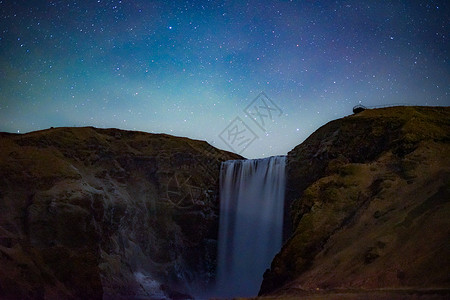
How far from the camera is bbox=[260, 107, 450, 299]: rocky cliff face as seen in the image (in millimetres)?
9633

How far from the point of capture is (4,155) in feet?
100

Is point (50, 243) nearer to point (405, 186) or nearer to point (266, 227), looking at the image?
point (266, 227)

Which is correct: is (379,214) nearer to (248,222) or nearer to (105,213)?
(248,222)

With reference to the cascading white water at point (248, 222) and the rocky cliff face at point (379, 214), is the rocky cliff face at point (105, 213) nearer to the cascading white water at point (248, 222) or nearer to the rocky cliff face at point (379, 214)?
the cascading white water at point (248, 222)

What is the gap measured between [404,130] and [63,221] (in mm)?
26472

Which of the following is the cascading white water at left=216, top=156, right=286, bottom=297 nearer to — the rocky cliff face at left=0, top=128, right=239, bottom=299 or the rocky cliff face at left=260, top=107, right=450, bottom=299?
the rocky cliff face at left=0, top=128, right=239, bottom=299

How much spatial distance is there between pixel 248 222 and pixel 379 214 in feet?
71.8

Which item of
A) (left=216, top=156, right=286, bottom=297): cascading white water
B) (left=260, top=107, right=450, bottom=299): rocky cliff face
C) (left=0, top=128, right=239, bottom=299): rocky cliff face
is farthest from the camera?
(left=216, top=156, right=286, bottom=297): cascading white water

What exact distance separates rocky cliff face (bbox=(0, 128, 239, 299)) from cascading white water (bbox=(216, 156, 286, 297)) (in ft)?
5.64

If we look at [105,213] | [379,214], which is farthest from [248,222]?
[379,214]

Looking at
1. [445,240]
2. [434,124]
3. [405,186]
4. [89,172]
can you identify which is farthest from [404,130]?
[89,172]

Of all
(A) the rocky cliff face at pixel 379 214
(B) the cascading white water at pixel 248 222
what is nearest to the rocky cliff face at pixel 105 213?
(B) the cascading white water at pixel 248 222

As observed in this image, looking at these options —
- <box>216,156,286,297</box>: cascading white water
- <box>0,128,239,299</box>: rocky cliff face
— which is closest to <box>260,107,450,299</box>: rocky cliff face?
<box>216,156,286,297</box>: cascading white water

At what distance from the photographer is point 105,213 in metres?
30.5
